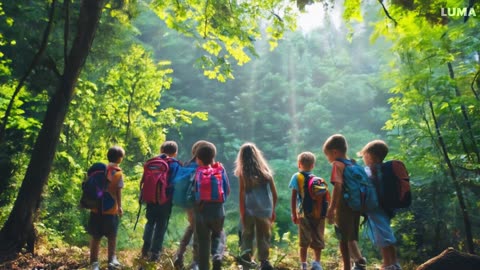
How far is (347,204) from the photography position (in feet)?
14.1

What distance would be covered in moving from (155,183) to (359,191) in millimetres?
2598

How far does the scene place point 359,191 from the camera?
417 centimetres

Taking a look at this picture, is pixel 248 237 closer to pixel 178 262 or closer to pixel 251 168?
pixel 251 168

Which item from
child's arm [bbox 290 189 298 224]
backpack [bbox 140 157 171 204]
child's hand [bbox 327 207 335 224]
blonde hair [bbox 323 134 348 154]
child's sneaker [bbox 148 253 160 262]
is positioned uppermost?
blonde hair [bbox 323 134 348 154]

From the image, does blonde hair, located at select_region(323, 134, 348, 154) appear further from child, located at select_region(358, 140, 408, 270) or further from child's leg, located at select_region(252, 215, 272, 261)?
child's leg, located at select_region(252, 215, 272, 261)

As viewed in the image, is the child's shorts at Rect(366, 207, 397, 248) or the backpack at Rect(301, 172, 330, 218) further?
the backpack at Rect(301, 172, 330, 218)

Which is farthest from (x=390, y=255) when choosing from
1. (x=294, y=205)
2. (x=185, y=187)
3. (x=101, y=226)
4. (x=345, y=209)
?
(x=101, y=226)

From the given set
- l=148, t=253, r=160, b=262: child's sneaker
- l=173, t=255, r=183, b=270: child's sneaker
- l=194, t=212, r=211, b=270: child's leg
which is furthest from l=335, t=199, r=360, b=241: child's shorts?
l=148, t=253, r=160, b=262: child's sneaker

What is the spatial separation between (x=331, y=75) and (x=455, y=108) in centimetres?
2517

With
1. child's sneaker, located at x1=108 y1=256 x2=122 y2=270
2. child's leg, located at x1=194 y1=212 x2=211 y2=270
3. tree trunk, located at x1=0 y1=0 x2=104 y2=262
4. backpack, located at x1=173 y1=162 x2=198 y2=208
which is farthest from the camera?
tree trunk, located at x1=0 y1=0 x2=104 y2=262

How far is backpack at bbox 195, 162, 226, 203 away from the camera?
4.18 metres

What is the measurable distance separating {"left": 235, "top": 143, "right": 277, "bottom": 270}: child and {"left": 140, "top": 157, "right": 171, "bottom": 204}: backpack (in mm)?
992

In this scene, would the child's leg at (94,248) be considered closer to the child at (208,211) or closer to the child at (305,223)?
the child at (208,211)

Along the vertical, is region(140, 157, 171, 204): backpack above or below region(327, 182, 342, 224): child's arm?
above
